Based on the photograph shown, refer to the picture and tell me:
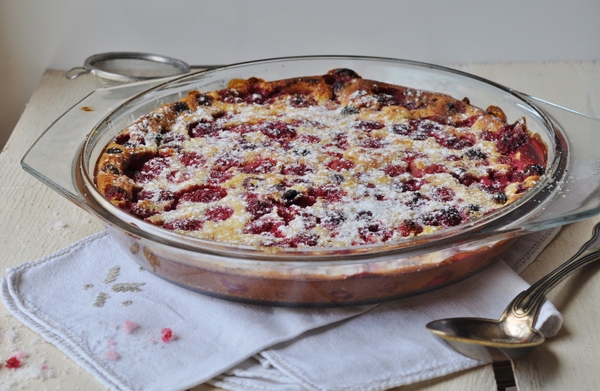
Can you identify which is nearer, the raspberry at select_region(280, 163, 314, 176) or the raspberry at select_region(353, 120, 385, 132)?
the raspberry at select_region(280, 163, 314, 176)

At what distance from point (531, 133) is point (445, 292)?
583 mm

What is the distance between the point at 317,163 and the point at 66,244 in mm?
555

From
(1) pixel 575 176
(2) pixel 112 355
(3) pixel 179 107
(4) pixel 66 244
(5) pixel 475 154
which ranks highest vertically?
(1) pixel 575 176

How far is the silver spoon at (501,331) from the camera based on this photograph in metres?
1.12

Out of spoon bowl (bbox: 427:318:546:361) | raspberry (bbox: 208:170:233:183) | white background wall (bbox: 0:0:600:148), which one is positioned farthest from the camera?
white background wall (bbox: 0:0:600:148)

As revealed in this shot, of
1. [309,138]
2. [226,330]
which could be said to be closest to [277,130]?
[309,138]

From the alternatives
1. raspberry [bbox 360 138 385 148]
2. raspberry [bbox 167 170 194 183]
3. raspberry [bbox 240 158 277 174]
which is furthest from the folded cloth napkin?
raspberry [bbox 360 138 385 148]

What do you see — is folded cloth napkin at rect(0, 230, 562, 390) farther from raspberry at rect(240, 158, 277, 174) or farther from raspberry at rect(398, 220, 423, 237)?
raspberry at rect(240, 158, 277, 174)

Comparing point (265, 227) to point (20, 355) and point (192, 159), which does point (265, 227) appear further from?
point (20, 355)

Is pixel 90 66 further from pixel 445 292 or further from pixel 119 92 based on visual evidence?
pixel 445 292

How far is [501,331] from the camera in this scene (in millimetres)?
1170

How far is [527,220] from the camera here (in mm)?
1249

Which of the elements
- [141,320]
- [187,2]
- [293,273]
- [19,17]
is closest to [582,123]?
[293,273]

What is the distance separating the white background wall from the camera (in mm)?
2619
